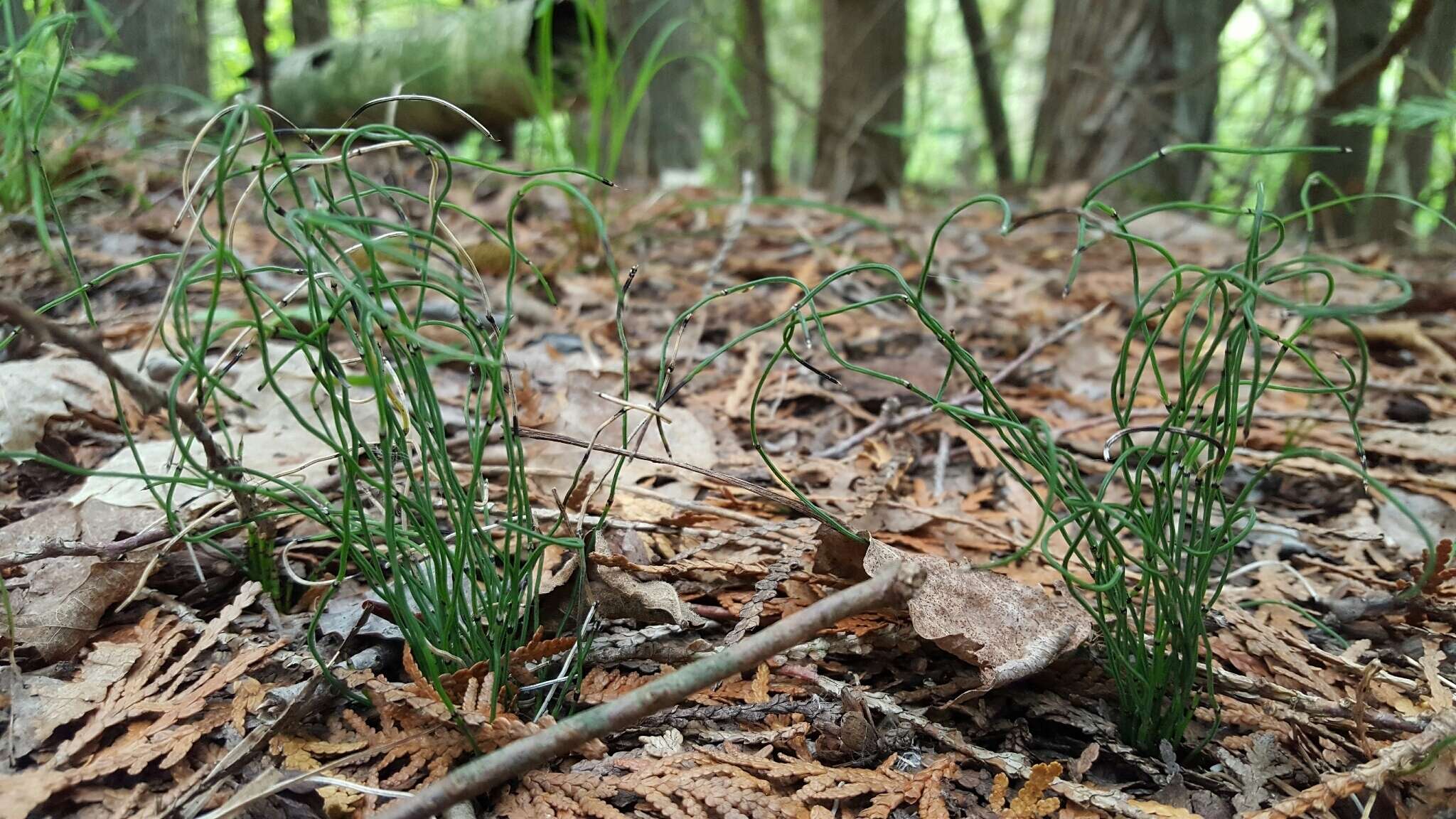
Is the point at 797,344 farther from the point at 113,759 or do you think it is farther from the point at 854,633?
the point at 113,759

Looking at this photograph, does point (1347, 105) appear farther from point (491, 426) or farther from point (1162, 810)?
point (491, 426)

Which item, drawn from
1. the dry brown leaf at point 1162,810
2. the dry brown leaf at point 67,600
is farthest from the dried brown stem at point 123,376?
the dry brown leaf at point 1162,810

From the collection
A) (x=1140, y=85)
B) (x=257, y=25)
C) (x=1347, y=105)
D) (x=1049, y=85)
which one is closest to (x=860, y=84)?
(x=1049, y=85)

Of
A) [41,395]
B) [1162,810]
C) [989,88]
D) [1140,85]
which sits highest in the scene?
[989,88]

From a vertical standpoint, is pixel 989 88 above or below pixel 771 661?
above

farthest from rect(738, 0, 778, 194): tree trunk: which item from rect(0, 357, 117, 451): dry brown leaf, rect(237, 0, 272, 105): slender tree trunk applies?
rect(0, 357, 117, 451): dry brown leaf

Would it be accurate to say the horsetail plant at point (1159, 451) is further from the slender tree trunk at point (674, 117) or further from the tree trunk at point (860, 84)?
the slender tree trunk at point (674, 117)
